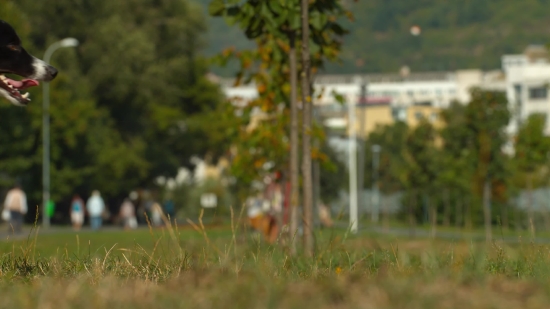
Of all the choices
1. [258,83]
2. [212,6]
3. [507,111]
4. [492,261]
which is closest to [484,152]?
[507,111]

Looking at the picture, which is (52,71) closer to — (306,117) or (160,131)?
(306,117)

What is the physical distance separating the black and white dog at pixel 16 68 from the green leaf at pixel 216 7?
300 centimetres

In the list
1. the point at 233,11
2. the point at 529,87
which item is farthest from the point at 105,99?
the point at 529,87

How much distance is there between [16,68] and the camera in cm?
909

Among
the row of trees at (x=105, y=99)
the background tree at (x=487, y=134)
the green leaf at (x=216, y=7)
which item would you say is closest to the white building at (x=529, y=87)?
the row of trees at (x=105, y=99)

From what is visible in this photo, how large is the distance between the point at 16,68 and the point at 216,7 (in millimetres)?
3433

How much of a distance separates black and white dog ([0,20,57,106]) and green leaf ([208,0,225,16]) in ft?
9.84

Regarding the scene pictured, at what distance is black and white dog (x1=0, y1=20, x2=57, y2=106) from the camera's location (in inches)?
340

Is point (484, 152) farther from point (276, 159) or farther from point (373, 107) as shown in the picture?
point (373, 107)

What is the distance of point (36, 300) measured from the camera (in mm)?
4660

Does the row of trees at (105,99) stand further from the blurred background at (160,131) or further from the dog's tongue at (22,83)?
the dog's tongue at (22,83)

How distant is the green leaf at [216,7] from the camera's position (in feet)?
39.6

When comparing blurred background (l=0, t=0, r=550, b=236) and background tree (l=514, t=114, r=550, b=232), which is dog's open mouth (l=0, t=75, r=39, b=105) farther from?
background tree (l=514, t=114, r=550, b=232)

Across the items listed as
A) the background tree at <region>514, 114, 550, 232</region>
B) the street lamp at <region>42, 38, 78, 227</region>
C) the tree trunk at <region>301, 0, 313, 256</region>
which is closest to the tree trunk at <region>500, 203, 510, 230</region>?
the tree trunk at <region>301, 0, 313, 256</region>
